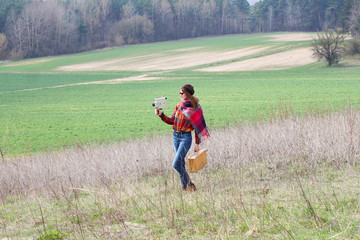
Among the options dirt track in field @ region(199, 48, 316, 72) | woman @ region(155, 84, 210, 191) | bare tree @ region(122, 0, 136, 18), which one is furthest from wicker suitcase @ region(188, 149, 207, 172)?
bare tree @ region(122, 0, 136, 18)

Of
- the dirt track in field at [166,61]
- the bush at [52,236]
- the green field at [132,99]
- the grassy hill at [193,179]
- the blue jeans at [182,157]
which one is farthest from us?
the dirt track in field at [166,61]

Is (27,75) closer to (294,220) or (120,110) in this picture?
(120,110)

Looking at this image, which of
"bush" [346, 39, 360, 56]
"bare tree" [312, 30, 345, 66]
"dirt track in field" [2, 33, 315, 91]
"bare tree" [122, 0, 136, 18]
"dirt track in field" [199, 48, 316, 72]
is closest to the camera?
"bare tree" [312, 30, 345, 66]

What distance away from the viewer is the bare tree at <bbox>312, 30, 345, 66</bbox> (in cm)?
4869

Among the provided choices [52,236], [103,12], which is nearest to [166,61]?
[103,12]

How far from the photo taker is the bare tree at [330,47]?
160 ft

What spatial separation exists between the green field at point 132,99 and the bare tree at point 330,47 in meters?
1.33

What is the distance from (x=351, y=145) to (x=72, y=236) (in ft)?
18.5

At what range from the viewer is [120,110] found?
101ft

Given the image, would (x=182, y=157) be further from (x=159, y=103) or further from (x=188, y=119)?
(x=159, y=103)

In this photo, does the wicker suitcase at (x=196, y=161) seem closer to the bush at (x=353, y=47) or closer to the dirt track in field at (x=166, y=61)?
Result: the bush at (x=353, y=47)

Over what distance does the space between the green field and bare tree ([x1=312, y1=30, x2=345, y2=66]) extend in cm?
→ 133

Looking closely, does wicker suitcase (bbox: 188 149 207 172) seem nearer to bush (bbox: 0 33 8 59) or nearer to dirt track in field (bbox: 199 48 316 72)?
dirt track in field (bbox: 199 48 316 72)

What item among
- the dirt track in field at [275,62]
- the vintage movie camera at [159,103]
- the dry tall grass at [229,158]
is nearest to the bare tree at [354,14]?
the dirt track in field at [275,62]
